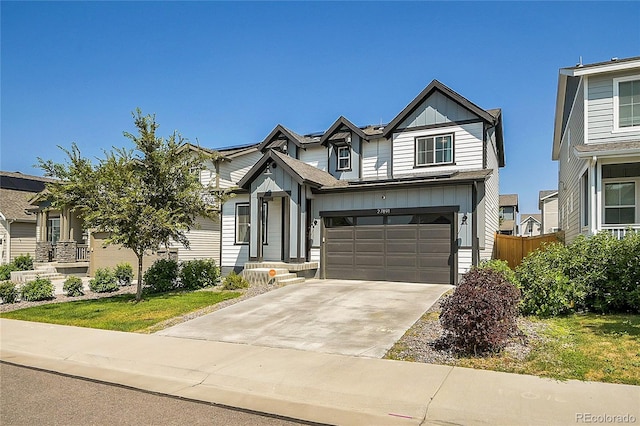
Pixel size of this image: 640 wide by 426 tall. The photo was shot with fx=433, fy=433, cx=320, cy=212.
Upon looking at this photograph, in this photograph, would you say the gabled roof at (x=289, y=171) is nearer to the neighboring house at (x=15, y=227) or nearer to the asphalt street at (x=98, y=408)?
the asphalt street at (x=98, y=408)

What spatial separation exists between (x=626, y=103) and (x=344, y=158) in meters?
11.0

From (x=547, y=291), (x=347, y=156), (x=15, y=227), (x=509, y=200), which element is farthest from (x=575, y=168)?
(x=509, y=200)

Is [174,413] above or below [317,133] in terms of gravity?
below

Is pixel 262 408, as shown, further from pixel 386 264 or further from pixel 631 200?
pixel 631 200

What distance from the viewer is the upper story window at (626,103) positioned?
1309 centimetres

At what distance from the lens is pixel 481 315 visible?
271 inches

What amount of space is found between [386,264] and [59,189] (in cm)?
1086

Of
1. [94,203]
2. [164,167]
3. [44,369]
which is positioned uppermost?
[164,167]

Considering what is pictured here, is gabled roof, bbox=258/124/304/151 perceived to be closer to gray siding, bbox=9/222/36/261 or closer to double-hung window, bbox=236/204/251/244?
double-hung window, bbox=236/204/251/244

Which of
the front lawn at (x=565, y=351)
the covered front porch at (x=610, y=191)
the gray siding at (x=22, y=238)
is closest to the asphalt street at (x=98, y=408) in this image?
the front lawn at (x=565, y=351)

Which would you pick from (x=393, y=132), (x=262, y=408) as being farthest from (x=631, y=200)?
(x=262, y=408)

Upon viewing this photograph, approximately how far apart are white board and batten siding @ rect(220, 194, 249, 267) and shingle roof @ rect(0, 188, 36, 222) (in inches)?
701

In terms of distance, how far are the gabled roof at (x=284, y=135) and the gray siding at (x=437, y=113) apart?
18.1 feet

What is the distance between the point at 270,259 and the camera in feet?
58.0
